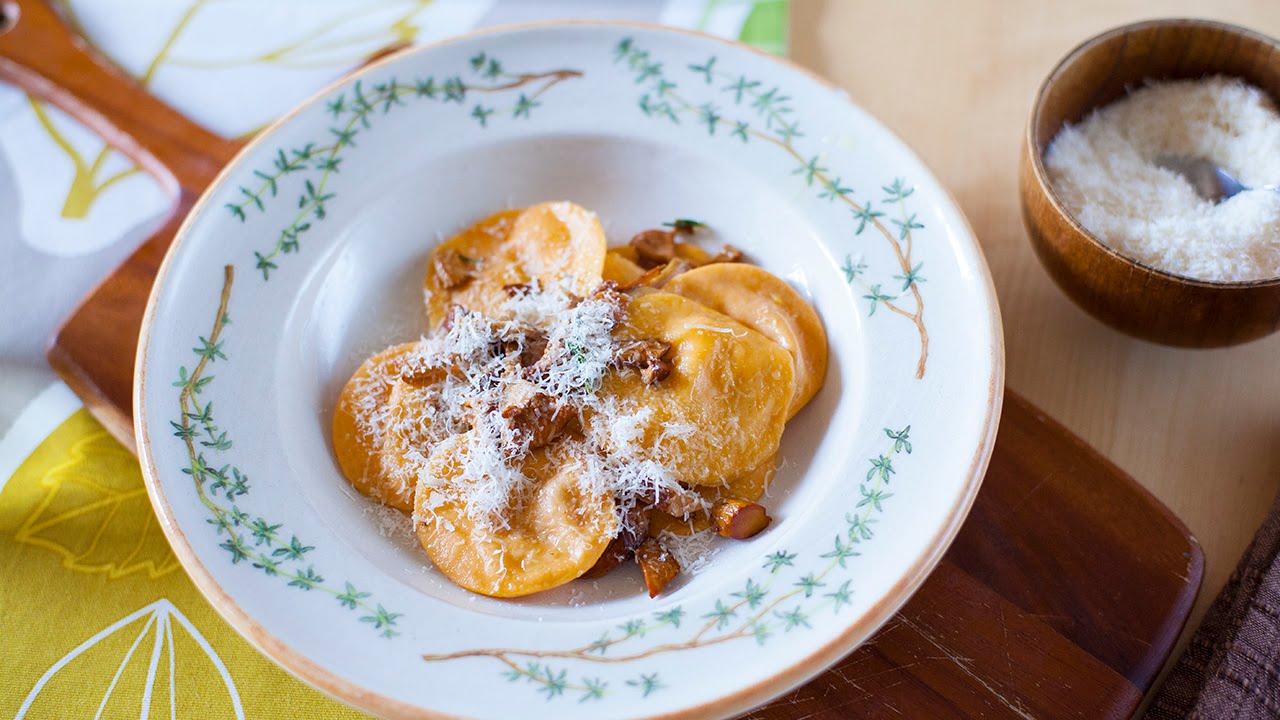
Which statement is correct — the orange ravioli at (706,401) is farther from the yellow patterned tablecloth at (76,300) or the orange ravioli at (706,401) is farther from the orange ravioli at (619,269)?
the yellow patterned tablecloth at (76,300)

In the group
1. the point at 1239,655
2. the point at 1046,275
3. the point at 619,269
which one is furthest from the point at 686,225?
the point at 1239,655

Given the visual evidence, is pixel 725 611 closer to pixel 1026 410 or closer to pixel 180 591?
pixel 1026 410

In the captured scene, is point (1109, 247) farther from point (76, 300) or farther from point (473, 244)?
point (76, 300)

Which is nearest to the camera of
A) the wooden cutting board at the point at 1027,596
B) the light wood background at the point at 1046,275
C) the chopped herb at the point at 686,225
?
the wooden cutting board at the point at 1027,596

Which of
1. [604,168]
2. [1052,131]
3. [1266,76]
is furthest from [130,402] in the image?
[1266,76]

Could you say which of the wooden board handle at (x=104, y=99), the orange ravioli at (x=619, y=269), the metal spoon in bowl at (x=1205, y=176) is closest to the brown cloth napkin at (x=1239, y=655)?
the metal spoon in bowl at (x=1205, y=176)

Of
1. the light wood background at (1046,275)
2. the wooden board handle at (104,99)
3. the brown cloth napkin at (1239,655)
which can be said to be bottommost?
the brown cloth napkin at (1239,655)

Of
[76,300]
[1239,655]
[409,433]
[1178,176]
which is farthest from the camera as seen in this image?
[76,300]
